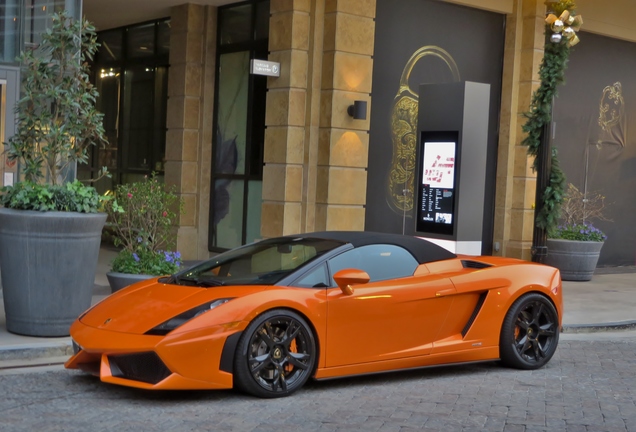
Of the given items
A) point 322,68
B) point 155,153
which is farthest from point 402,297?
point 155,153

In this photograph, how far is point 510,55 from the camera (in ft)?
57.9

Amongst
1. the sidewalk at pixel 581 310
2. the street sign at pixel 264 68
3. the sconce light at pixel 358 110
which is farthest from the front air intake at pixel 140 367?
the sconce light at pixel 358 110

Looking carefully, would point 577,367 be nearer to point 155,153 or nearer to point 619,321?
point 619,321

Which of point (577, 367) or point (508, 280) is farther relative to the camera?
point (577, 367)

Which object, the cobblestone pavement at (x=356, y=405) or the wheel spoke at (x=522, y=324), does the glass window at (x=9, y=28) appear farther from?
the wheel spoke at (x=522, y=324)

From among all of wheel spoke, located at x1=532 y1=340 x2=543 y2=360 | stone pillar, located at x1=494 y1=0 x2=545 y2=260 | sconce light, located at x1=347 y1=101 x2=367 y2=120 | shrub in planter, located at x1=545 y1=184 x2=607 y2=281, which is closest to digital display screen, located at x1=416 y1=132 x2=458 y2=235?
sconce light, located at x1=347 y1=101 x2=367 y2=120

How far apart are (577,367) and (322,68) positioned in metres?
7.68

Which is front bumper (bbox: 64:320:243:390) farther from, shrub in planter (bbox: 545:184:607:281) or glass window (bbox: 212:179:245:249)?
shrub in planter (bbox: 545:184:607:281)

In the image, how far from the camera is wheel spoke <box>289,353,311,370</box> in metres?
6.76

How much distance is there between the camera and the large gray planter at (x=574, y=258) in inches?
647

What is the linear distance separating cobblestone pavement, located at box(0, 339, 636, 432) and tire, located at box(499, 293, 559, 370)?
0.17 metres

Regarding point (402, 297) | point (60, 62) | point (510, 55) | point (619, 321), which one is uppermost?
point (510, 55)

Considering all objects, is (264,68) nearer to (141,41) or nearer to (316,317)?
(141,41)

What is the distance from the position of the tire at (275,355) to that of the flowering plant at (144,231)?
184 inches
